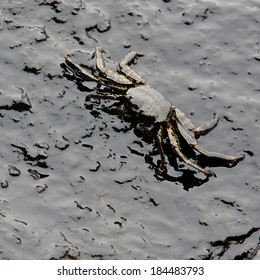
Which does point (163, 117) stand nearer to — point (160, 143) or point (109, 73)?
point (160, 143)

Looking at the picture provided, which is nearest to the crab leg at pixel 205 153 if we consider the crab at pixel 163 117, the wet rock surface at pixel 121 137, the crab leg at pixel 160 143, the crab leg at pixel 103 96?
the crab at pixel 163 117

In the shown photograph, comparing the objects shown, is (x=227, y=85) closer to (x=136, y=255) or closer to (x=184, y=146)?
(x=184, y=146)

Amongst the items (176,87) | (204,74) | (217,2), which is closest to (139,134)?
(176,87)

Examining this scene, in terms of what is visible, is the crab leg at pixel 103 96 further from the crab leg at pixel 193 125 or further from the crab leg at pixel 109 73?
the crab leg at pixel 193 125

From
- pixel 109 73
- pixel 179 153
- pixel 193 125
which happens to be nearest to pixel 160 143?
pixel 179 153

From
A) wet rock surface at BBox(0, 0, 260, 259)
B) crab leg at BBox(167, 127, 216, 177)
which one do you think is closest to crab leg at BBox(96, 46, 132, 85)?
wet rock surface at BBox(0, 0, 260, 259)

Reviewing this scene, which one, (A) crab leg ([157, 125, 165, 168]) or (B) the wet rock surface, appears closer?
(B) the wet rock surface

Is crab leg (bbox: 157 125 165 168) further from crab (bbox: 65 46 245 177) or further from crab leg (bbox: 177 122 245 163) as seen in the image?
crab leg (bbox: 177 122 245 163)

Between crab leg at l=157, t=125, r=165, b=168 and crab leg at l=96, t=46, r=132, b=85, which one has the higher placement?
crab leg at l=96, t=46, r=132, b=85
